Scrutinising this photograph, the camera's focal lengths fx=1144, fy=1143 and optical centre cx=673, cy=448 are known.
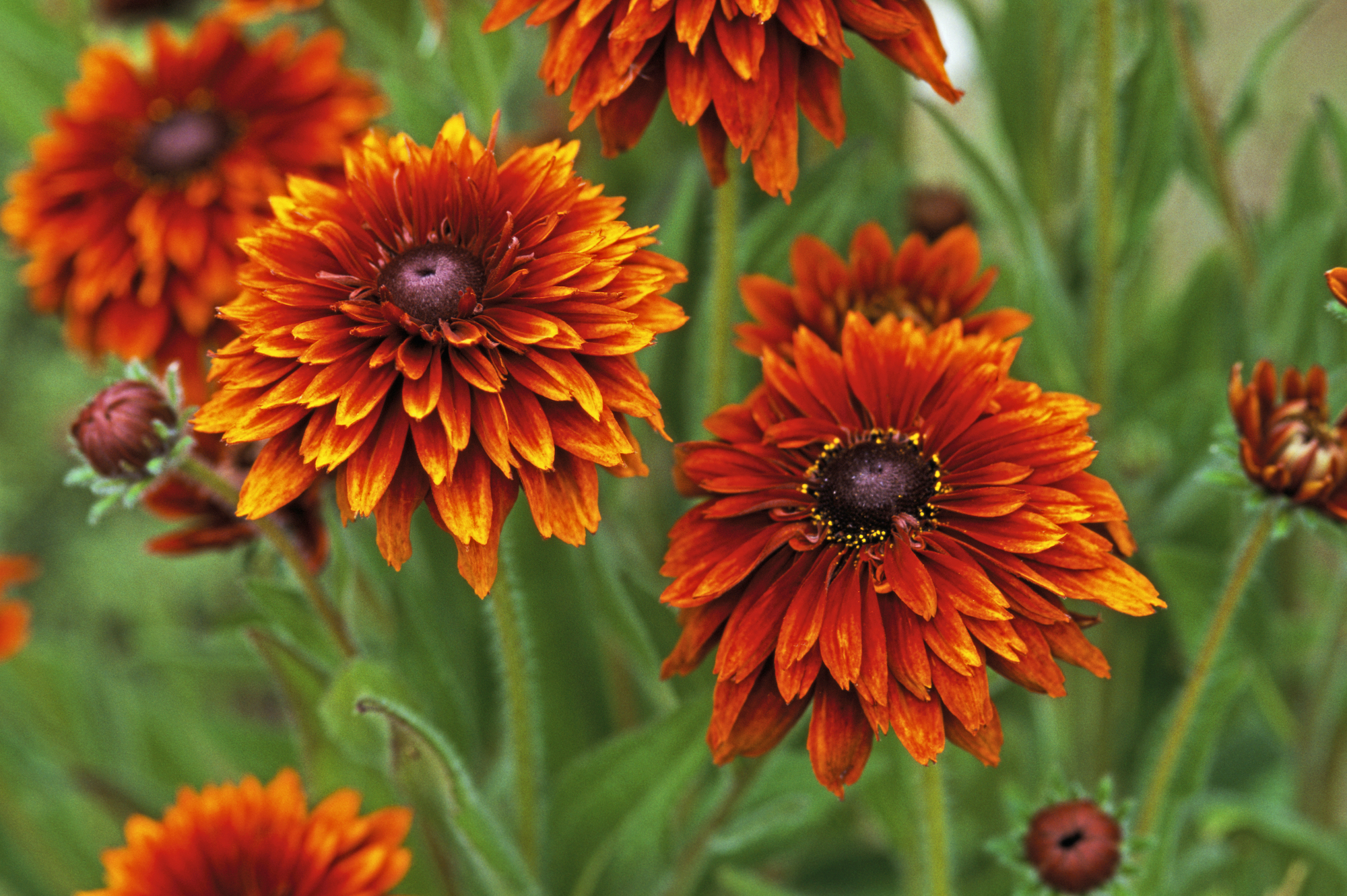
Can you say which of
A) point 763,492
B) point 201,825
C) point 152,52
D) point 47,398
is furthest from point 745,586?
point 47,398

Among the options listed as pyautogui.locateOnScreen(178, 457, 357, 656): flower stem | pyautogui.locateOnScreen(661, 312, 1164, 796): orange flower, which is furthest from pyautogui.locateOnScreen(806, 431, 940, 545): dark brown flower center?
pyautogui.locateOnScreen(178, 457, 357, 656): flower stem

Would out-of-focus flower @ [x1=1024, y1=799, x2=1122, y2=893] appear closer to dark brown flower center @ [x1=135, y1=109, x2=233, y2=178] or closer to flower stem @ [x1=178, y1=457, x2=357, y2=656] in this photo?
flower stem @ [x1=178, y1=457, x2=357, y2=656]

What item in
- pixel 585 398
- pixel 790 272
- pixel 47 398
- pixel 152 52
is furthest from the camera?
pixel 47 398

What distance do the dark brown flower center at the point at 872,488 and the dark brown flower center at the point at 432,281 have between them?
161mm

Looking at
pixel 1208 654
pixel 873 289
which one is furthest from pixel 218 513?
pixel 1208 654

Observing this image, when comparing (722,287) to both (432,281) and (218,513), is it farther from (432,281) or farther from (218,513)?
(218,513)

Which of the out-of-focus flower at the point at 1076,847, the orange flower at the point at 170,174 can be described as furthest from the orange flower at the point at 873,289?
the orange flower at the point at 170,174

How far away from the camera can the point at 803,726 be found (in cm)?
65

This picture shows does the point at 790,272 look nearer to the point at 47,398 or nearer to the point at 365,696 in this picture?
the point at 365,696

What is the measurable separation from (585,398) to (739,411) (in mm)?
92

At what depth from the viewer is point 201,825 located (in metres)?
0.54

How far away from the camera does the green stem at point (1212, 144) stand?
69 cm

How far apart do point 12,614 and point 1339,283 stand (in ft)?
2.77

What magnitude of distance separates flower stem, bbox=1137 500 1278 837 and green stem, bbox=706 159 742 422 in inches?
10.1
